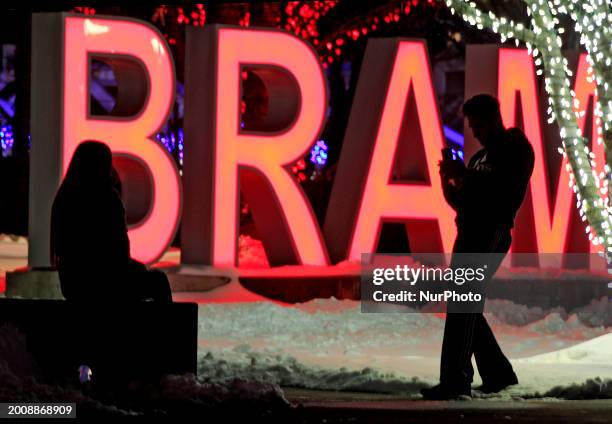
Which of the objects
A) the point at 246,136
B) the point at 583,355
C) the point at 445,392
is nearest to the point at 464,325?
the point at 445,392

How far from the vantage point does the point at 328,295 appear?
1544 cm

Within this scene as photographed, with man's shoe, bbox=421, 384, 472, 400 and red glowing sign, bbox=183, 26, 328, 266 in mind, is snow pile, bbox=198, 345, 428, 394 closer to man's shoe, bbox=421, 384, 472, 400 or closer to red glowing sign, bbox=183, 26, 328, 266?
man's shoe, bbox=421, 384, 472, 400

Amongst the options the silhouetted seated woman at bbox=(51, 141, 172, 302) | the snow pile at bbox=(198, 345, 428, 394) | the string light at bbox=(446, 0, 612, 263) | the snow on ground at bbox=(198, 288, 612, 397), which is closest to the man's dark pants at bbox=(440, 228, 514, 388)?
the snow on ground at bbox=(198, 288, 612, 397)

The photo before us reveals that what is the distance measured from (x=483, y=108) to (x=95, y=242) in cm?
260

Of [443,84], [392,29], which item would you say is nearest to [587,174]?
[392,29]

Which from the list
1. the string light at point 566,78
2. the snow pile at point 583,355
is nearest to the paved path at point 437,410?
the snow pile at point 583,355

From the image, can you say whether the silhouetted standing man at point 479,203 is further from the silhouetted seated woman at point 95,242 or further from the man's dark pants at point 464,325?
the silhouetted seated woman at point 95,242

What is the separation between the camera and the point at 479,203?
9.38m

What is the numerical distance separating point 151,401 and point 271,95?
23.8ft

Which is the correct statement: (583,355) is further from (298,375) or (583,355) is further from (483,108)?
(483,108)

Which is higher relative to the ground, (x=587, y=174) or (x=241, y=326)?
(x=587, y=174)

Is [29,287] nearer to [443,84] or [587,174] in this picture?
[587,174]

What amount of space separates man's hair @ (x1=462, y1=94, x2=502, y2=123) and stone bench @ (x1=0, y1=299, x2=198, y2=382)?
2.15 m

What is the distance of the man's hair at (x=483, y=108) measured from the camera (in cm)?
955
